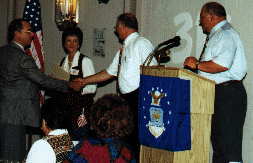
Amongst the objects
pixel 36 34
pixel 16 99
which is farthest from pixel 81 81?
pixel 36 34

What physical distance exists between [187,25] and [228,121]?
1.40 meters

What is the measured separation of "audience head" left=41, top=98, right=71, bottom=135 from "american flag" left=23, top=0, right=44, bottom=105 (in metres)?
3.03

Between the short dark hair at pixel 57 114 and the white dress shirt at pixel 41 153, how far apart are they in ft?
0.71

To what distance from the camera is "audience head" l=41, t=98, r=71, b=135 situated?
2.05m

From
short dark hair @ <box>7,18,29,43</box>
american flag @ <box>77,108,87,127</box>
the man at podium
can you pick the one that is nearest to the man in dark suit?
short dark hair @ <box>7,18,29,43</box>

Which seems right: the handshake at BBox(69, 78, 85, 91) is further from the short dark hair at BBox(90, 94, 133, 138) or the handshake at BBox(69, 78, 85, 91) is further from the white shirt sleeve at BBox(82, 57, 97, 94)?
the short dark hair at BBox(90, 94, 133, 138)

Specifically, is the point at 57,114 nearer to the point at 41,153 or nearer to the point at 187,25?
the point at 41,153

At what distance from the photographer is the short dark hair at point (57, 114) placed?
205 centimetres

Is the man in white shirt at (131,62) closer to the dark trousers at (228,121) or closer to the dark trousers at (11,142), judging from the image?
the dark trousers at (228,121)

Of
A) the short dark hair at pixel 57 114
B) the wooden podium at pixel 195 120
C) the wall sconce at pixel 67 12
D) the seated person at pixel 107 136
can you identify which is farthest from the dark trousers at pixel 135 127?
the wall sconce at pixel 67 12

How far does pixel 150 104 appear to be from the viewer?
2.42 metres

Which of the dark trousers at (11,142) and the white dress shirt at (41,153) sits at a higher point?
the white dress shirt at (41,153)

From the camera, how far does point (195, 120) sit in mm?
2443

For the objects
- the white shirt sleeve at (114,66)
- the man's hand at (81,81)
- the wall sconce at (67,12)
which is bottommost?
the man's hand at (81,81)
